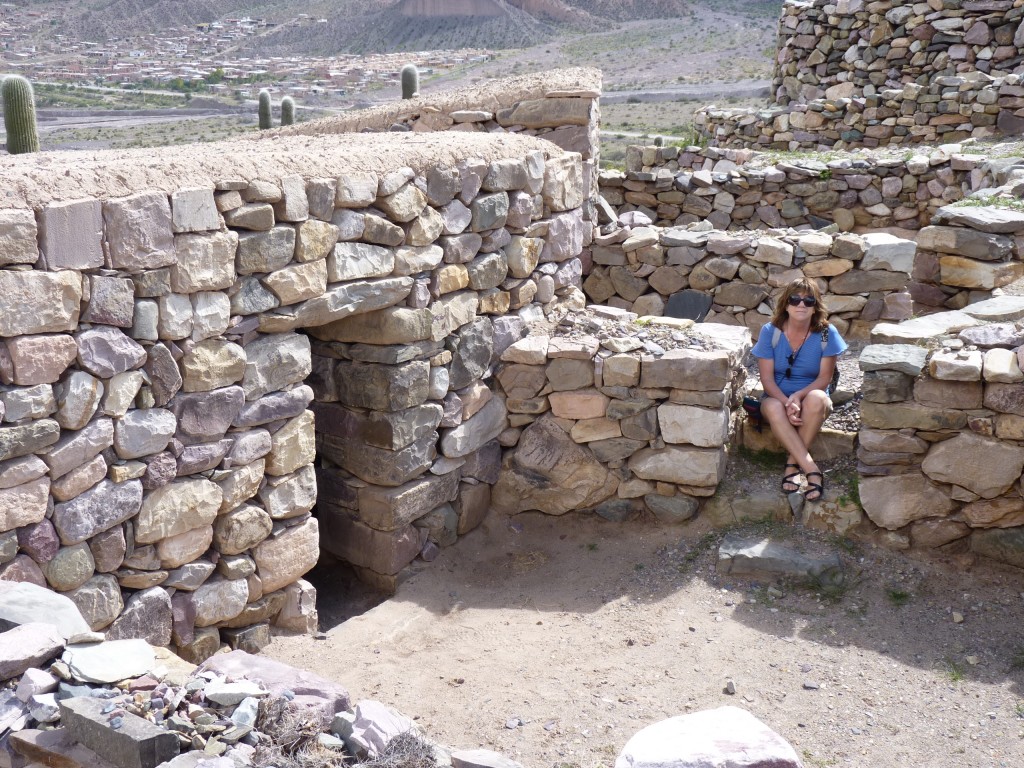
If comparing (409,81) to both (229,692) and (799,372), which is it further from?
(229,692)

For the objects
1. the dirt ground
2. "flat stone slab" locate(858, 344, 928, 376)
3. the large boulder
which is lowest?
the dirt ground

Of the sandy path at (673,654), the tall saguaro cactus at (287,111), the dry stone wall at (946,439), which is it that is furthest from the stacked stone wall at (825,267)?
the tall saguaro cactus at (287,111)

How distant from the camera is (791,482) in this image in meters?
5.91

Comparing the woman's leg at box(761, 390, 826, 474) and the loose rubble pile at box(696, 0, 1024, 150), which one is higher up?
the loose rubble pile at box(696, 0, 1024, 150)

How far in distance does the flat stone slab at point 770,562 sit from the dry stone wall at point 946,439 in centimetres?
43

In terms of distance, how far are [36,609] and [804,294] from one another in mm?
4301

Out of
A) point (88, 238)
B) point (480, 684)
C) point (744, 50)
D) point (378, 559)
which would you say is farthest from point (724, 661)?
point (744, 50)

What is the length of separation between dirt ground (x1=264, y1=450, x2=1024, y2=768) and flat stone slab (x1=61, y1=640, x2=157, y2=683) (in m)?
1.53

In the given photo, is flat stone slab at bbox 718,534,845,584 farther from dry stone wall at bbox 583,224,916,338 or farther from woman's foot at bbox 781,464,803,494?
dry stone wall at bbox 583,224,916,338

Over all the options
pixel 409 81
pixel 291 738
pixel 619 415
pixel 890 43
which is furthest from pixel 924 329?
pixel 890 43

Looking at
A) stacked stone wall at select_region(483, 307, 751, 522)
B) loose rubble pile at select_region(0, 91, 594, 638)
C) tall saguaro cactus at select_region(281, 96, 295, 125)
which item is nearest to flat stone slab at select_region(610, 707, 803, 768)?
loose rubble pile at select_region(0, 91, 594, 638)

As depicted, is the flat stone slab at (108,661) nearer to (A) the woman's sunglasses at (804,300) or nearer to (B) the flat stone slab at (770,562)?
(B) the flat stone slab at (770,562)

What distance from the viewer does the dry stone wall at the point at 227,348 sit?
3.90 meters

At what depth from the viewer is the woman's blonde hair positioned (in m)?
5.91
